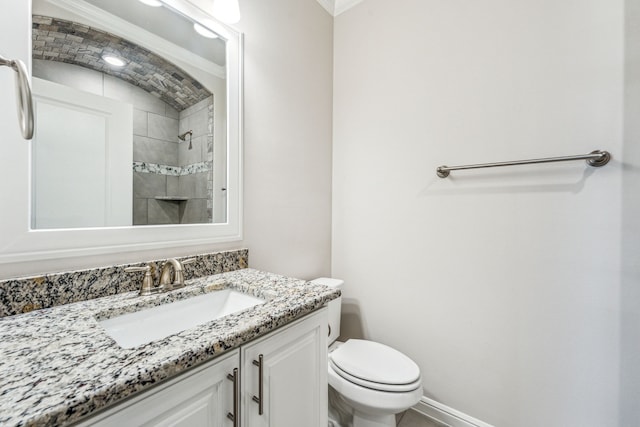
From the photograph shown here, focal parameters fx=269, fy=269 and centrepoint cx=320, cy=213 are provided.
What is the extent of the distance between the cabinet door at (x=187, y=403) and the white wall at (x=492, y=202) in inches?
45.2

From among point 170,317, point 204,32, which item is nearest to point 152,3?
point 204,32

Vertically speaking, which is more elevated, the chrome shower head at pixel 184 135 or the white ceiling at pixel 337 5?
the white ceiling at pixel 337 5

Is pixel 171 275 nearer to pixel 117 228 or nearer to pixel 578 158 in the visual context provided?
pixel 117 228

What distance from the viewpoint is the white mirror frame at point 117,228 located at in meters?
0.74

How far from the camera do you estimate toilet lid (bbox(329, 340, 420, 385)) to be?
113 cm

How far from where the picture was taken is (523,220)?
1.20 m

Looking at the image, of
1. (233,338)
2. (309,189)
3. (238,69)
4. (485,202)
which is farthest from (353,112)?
(233,338)

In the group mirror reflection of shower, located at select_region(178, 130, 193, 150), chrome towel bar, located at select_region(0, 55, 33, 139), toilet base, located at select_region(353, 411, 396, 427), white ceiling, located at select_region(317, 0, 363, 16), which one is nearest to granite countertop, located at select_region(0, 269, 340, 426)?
chrome towel bar, located at select_region(0, 55, 33, 139)

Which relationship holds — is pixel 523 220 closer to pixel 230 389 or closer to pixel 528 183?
pixel 528 183

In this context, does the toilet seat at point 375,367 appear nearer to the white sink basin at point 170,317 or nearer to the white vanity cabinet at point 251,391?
the white vanity cabinet at point 251,391

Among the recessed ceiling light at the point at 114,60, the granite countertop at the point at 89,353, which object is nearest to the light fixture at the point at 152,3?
the recessed ceiling light at the point at 114,60

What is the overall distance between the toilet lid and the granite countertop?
0.54 meters

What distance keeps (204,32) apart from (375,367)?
168 cm

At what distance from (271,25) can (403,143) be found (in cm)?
95
